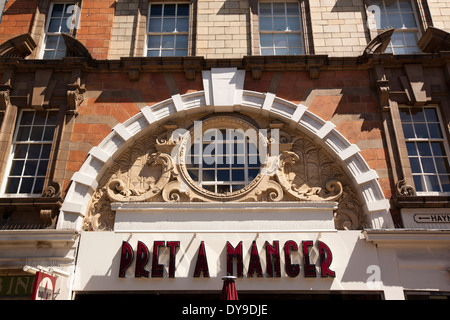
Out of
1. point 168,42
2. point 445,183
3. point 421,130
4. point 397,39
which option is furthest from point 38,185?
point 397,39

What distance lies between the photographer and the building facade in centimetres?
867

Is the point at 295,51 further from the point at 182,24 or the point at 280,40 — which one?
the point at 182,24

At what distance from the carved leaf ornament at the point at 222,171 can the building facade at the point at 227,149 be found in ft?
0.12

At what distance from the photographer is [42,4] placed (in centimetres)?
1223

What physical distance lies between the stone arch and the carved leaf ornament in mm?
219

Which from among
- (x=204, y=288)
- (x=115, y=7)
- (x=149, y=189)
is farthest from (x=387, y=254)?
(x=115, y=7)

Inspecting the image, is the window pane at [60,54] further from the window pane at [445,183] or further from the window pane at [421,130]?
the window pane at [445,183]

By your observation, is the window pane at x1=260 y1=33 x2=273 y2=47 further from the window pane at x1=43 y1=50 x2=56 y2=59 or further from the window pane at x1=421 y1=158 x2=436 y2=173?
the window pane at x1=43 y1=50 x2=56 y2=59

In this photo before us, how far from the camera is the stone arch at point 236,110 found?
9195 millimetres

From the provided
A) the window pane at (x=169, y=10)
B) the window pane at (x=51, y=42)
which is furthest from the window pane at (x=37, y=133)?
the window pane at (x=169, y=10)

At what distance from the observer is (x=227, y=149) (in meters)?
10.4

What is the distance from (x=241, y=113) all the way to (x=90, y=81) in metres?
4.28

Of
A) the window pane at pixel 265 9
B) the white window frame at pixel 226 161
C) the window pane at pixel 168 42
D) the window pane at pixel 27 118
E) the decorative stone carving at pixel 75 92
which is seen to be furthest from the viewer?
the window pane at pixel 265 9
